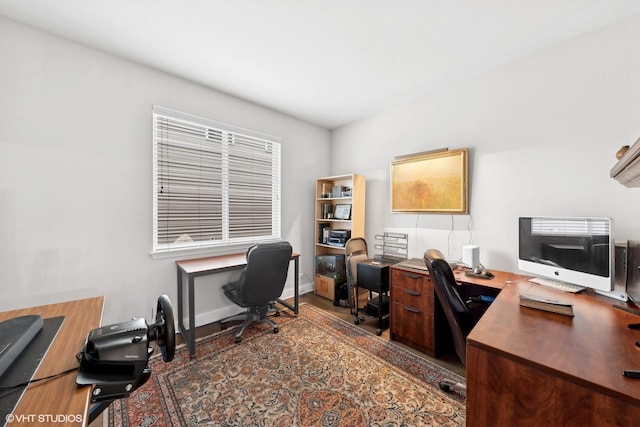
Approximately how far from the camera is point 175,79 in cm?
252

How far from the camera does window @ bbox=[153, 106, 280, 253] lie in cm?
249

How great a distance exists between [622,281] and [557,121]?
1.30m

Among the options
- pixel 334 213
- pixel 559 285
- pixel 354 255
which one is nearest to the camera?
pixel 559 285

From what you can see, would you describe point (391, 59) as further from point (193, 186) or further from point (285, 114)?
point (193, 186)

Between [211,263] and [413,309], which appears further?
[211,263]

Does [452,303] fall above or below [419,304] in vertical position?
above

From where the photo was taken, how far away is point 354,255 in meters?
3.02

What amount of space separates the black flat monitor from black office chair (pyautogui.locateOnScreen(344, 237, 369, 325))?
199cm

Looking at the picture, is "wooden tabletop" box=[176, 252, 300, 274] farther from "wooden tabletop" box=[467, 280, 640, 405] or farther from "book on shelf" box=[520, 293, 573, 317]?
"book on shelf" box=[520, 293, 573, 317]

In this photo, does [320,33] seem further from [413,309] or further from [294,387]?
[294,387]

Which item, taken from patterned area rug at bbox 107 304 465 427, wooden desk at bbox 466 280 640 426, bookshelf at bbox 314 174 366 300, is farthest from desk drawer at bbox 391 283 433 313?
bookshelf at bbox 314 174 366 300

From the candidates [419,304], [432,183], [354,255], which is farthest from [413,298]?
[432,183]

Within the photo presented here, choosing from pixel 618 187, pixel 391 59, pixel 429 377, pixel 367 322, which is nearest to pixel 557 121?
pixel 618 187

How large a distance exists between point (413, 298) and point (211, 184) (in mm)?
2476
